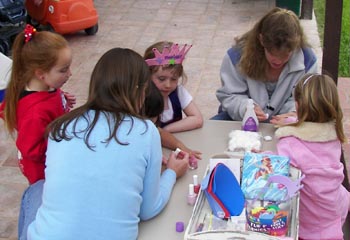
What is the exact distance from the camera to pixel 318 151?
233 centimetres

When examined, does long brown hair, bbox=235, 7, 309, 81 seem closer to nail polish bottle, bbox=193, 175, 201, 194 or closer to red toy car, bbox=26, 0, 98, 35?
nail polish bottle, bbox=193, 175, 201, 194

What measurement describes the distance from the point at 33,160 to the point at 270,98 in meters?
1.26

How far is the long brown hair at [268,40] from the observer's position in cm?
280

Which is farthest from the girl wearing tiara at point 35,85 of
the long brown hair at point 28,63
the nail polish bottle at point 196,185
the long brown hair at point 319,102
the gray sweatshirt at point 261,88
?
the long brown hair at point 319,102

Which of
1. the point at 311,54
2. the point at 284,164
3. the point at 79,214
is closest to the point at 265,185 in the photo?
the point at 284,164

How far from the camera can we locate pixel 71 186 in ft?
6.42

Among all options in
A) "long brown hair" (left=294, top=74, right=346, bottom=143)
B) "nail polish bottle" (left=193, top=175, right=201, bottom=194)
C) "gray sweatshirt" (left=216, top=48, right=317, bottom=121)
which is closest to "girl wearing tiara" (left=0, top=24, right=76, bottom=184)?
→ "nail polish bottle" (left=193, top=175, right=201, bottom=194)

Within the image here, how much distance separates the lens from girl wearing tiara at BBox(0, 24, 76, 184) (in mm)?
2518

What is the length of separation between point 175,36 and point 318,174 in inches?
170

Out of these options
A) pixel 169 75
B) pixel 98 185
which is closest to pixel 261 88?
pixel 169 75

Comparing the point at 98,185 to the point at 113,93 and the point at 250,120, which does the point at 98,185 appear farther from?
the point at 250,120

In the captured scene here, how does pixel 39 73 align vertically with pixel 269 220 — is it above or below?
above

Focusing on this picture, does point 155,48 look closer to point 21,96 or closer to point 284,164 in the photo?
point 21,96

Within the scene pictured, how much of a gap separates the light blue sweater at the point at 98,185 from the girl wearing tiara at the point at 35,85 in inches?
19.7
